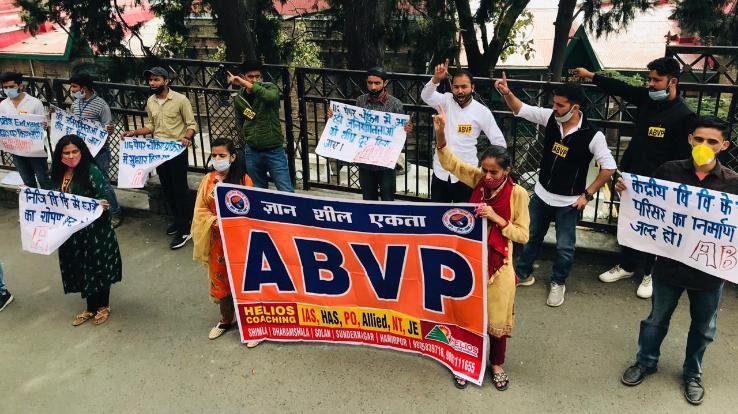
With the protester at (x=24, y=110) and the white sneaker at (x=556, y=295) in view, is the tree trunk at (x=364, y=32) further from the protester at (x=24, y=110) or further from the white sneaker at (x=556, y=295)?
the white sneaker at (x=556, y=295)

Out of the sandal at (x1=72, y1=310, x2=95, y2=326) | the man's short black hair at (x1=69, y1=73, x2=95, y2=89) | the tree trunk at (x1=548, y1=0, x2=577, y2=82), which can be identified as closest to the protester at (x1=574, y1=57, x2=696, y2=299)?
the sandal at (x1=72, y1=310, x2=95, y2=326)

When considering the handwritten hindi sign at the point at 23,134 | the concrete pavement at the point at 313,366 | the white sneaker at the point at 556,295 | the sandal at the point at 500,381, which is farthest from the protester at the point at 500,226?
the handwritten hindi sign at the point at 23,134

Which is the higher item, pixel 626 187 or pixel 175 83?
pixel 175 83

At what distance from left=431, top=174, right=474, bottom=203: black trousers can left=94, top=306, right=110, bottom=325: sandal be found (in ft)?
9.76

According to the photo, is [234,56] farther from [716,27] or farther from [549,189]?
[716,27]

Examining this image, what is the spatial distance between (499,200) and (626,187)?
39.4 inches

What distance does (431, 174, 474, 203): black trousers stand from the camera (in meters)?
5.07

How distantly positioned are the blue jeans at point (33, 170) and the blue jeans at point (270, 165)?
298cm

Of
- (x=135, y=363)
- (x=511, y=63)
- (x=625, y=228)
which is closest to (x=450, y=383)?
(x=625, y=228)

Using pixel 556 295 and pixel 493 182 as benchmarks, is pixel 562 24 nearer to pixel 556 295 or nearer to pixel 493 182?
pixel 556 295

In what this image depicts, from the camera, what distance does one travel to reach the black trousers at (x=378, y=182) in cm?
561

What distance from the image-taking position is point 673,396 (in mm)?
3881

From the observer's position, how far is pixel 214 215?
14.0 feet

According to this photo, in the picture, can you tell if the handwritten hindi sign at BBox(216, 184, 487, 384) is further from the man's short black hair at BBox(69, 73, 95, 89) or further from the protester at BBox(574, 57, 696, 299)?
the man's short black hair at BBox(69, 73, 95, 89)
